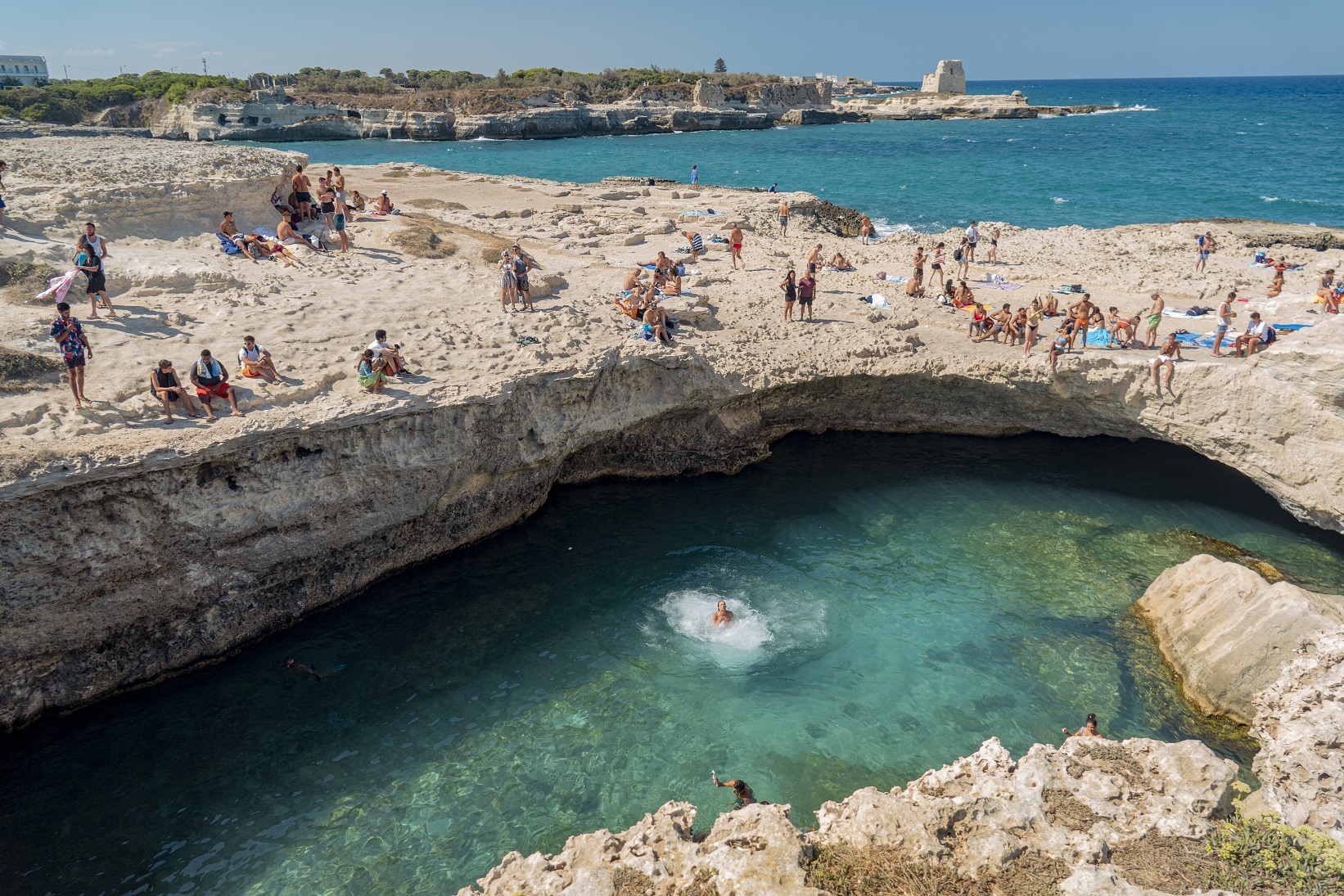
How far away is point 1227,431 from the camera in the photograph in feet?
54.7

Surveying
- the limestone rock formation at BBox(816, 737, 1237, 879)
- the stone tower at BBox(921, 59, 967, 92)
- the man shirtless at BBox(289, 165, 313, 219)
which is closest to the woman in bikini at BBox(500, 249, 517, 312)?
the man shirtless at BBox(289, 165, 313, 219)

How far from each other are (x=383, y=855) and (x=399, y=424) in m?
7.27

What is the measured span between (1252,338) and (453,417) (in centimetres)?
1783

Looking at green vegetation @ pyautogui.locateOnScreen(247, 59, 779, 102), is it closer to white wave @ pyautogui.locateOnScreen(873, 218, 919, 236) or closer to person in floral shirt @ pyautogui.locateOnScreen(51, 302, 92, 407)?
white wave @ pyautogui.locateOnScreen(873, 218, 919, 236)

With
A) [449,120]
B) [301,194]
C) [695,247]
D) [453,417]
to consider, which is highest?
[449,120]

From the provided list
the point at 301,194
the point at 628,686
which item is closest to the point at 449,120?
the point at 301,194

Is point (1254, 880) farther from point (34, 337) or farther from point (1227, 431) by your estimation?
point (34, 337)

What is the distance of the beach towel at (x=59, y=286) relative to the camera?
49.1 ft

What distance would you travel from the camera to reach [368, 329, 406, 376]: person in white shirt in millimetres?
14625

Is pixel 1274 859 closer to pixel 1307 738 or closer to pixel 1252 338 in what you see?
pixel 1307 738

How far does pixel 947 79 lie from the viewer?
146 meters

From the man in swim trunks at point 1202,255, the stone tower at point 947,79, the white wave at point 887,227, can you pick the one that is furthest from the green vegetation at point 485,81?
the man in swim trunks at point 1202,255

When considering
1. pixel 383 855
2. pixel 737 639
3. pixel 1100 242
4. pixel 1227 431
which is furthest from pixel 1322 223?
pixel 383 855

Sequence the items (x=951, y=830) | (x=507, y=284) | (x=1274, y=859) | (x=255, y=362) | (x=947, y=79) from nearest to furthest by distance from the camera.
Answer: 1. (x=1274, y=859)
2. (x=951, y=830)
3. (x=255, y=362)
4. (x=507, y=284)
5. (x=947, y=79)
